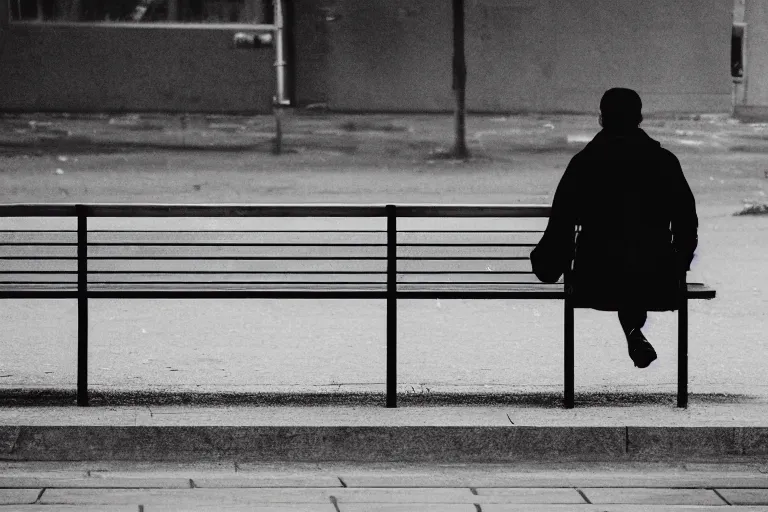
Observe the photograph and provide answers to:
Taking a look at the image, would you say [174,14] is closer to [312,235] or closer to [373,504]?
[312,235]

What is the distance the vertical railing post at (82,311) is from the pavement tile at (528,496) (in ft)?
6.49

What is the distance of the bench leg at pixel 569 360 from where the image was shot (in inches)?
250

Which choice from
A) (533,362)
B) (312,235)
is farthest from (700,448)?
(312,235)

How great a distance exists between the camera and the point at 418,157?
545 inches

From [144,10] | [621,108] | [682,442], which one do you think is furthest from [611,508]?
[144,10]

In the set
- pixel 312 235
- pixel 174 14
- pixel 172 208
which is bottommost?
pixel 312 235

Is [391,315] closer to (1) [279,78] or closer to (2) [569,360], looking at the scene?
(2) [569,360]

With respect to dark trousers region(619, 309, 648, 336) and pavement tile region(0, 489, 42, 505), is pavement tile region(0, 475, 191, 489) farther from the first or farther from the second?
dark trousers region(619, 309, 648, 336)

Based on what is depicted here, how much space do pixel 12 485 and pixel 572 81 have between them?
9.66 metres

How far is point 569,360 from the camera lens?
6395mm

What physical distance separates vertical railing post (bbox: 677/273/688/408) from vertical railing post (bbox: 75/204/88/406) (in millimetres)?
2608

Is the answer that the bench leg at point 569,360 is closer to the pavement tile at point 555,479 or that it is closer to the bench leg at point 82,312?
the pavement tile at point 555,479

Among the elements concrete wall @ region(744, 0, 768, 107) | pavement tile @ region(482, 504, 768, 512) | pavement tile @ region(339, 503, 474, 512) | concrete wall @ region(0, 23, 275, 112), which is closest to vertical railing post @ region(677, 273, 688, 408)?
pavement tile @ region(482, 504, 768, 512)

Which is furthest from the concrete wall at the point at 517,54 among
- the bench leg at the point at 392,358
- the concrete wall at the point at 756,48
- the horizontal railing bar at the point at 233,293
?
the bench leg at the point at 392,358
